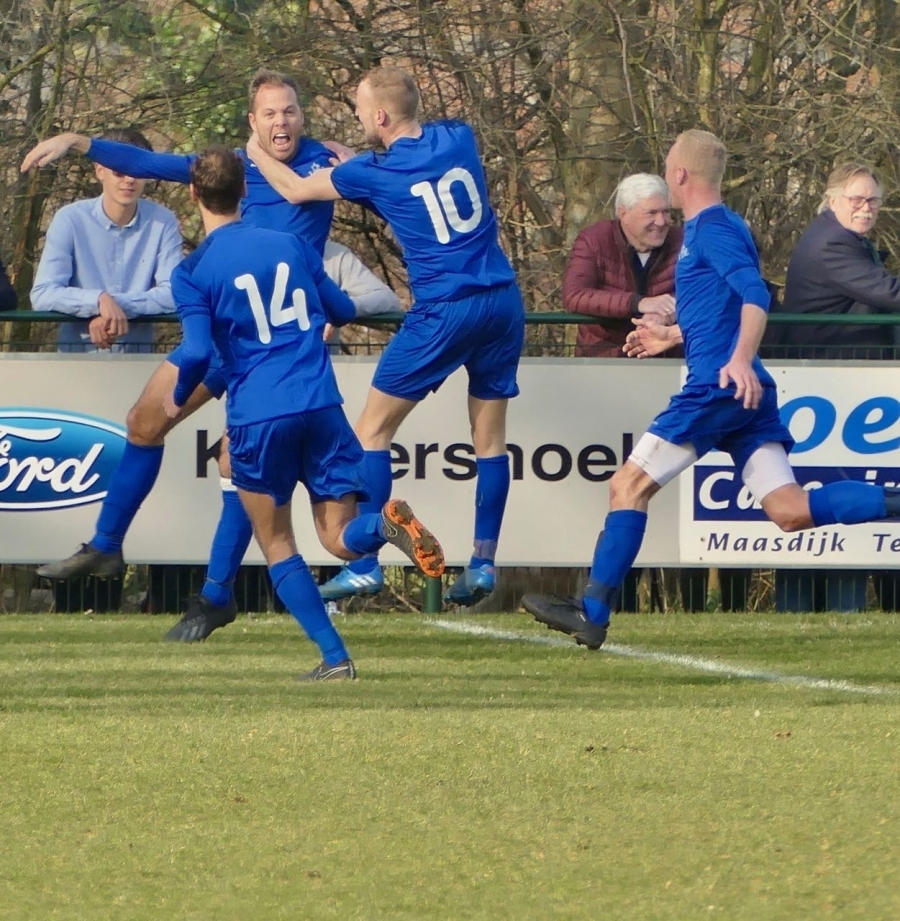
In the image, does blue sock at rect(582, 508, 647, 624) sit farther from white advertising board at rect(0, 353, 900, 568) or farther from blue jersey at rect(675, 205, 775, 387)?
white advertising board at rect(0, 353, 900, 568)

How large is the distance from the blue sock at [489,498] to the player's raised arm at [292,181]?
1349mm

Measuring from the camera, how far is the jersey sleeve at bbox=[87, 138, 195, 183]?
837cm

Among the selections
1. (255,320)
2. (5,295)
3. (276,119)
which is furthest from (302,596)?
(5,295)

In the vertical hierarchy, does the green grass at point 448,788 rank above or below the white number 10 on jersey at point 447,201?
below


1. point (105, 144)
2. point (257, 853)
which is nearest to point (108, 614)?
point (105, 144)

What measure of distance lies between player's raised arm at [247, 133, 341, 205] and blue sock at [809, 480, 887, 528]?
2.34 m

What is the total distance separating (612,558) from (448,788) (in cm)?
287

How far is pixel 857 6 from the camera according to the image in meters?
14.2

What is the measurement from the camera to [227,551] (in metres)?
8.27

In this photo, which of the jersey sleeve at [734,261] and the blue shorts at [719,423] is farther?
the blue shorts at [719,423]

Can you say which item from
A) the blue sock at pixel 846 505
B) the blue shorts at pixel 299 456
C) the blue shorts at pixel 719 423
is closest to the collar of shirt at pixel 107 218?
the blue shorts at pixel 299 456

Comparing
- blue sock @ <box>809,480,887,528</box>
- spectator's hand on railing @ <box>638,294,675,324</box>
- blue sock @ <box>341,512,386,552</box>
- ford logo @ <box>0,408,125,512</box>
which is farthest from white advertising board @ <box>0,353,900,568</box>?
blue sock @ <box>341,512,386,552</box>

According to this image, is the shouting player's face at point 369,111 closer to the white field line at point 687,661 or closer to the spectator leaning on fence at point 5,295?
the white field line at point 687,661

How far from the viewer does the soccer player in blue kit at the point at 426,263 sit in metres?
7.96
